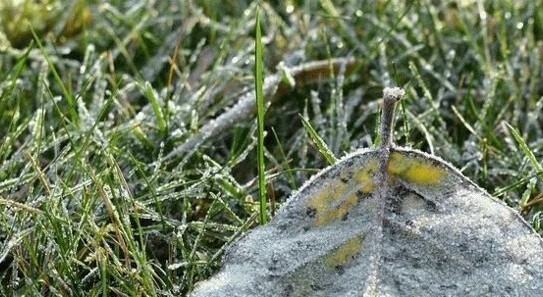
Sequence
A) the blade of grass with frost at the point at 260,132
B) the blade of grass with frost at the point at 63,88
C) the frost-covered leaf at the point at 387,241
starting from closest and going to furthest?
the frost-covered leaf at the point at 387,241, the blade of grass with frost at the point at 260,132, the blade of grass with frost at the point at 63,88

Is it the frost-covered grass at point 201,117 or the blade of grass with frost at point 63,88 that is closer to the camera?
the frost-covered grass at point 201,117

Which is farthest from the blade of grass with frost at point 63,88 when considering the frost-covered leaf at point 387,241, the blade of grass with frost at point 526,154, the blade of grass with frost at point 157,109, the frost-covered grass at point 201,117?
the blade of grass with frost at point 526,154

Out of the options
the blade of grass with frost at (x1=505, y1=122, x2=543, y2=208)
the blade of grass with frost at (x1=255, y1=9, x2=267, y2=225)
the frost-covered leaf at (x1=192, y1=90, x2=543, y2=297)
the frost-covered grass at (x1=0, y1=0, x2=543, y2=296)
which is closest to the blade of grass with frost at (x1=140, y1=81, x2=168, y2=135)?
the frost-covered grass at (x1=0, y1=0, x2=543, y2=296)

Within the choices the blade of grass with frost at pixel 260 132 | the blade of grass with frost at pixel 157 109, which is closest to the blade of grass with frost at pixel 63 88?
the blade of grass with frost at pixel 157 109

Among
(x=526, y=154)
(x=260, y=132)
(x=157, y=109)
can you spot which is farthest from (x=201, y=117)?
(x=526, y=154)

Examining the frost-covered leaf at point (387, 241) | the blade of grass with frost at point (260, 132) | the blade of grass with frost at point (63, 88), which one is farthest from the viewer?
the blade of grass with frost at point (63, 88)

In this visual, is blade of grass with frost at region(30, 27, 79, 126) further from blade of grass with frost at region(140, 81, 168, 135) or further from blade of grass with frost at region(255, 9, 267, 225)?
blade of grass with frost at region(255, 9, 267, 225)

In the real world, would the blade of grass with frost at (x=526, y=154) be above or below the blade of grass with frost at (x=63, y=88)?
below

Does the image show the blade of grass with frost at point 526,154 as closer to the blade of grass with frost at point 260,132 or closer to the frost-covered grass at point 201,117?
the frost-covered grass at point 201,117

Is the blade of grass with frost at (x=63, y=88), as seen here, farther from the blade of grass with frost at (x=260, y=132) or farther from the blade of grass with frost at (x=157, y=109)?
the blade of grass with frost at (x=260, y=132)
